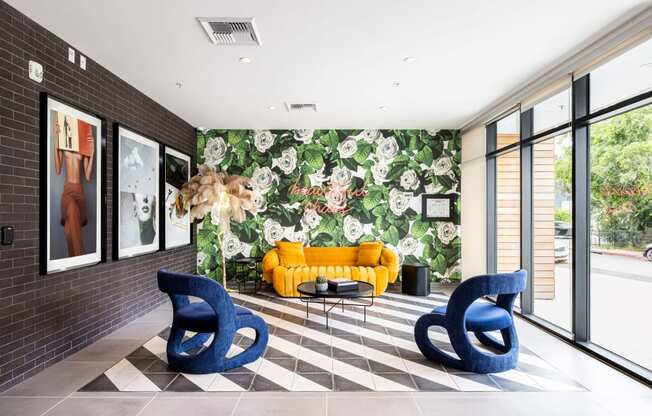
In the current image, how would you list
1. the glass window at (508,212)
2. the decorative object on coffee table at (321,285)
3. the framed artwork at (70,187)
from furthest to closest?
the glass window at (508,212)
the decorative object on coffee table at (321,285)
the framed artwork at (70,187)

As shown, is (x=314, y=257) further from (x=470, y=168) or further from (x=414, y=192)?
(x=470, y=168)

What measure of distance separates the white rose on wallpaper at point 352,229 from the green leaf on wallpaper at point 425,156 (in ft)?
5.24

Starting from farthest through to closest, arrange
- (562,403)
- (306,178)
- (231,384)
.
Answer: (306,178) < (231,384) < (562,403)

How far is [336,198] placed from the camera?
23.1 feet

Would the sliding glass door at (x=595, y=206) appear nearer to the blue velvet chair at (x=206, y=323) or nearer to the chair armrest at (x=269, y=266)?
the blue velvet chair at (x=206, y=323)

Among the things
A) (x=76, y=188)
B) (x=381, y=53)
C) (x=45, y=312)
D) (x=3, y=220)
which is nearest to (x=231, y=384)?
(x=45, y=312)

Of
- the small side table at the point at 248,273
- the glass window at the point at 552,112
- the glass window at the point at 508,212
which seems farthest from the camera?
the small side table at the point at 248,273

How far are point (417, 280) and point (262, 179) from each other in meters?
3.24

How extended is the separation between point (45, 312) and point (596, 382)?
4.51 metres

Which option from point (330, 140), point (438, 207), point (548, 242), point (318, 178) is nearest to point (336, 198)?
point (318, 178)

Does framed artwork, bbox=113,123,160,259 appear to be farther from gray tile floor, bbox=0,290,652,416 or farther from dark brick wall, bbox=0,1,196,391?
gray tile floor, bbox=0,290,652,416

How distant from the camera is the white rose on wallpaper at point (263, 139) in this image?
7.10 meters

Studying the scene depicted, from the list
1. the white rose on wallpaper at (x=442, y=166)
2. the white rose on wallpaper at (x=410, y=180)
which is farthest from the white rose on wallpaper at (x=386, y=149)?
the white rose on wallpaper at (x=442, y=166)

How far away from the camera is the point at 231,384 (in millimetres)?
3012
